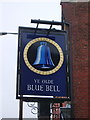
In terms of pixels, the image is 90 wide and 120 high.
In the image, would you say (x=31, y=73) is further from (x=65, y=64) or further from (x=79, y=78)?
(x=79, y=78)

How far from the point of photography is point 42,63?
A: 24.4 ft

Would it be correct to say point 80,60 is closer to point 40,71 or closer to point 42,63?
point 42,63

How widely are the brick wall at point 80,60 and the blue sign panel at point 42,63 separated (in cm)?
307

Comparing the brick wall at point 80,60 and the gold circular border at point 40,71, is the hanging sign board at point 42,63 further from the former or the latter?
the brick wall at point 80,60

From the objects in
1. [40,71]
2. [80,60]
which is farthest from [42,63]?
[80,60]

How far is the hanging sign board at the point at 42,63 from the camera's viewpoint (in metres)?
7.21

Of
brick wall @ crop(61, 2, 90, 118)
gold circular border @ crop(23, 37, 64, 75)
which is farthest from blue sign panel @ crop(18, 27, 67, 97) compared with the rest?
brick wall @ crop(61, 2, 90, 118)

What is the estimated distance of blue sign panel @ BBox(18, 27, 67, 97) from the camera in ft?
23.7

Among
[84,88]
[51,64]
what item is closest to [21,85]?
[51,64]

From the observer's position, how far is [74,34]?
1151 cm

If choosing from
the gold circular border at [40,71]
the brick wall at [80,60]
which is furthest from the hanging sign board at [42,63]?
the brick wall at [80,60]

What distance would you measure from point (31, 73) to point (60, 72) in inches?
28.4

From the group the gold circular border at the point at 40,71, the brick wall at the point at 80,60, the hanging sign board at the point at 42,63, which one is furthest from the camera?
the brick wall at the point at 80,60

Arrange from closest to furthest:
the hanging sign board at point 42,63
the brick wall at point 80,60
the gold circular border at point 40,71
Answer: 1. the hanging sign board at point 42,63
2. the gold circular border at point 40,71
3. the brick wall at point 80,60
